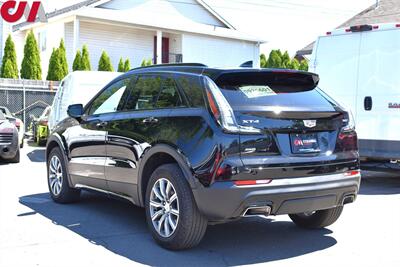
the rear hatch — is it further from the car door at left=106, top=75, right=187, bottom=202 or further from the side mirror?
the side mirror

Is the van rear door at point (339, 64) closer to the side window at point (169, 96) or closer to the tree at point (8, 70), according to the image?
the side window at point (169, 96)

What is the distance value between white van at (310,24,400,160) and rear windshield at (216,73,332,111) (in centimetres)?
294

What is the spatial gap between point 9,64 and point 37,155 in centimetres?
1121

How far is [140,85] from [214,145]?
1.71m

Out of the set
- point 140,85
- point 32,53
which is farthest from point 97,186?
point 32,53

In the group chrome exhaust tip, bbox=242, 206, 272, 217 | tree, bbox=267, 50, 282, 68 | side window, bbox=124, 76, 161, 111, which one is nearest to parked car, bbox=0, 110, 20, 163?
side window, bbox=124, 76, 161, 111

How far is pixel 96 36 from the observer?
27562 millimetres

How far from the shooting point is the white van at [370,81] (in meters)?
8.64

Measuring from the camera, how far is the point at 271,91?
5.27 m

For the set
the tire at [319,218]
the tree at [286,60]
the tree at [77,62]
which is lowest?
the tire at [319,218]

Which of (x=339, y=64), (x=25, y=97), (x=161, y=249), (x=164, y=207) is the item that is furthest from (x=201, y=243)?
(x=25, y=97)

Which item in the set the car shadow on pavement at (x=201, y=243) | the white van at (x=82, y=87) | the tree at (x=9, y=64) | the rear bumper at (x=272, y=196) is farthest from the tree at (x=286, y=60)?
the rear bumper at (x=272, y=196)

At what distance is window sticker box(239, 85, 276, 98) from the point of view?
202 inches

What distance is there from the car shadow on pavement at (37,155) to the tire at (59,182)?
19.3ft
